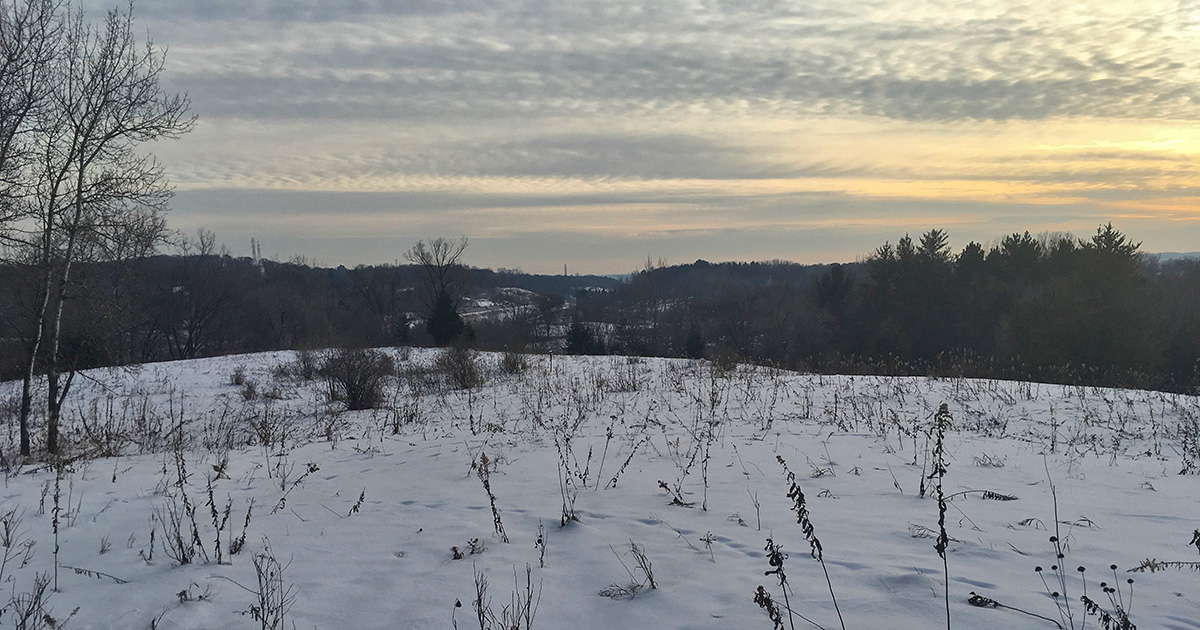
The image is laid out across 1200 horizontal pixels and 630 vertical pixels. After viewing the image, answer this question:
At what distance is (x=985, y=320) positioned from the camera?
1599 inches

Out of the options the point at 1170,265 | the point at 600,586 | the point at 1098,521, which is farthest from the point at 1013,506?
the point at 1170,265

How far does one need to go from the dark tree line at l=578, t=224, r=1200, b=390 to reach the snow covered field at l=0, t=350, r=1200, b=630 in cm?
755

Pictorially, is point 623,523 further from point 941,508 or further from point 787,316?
point 787,316

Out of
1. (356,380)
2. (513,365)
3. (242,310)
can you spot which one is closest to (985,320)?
(513,365)

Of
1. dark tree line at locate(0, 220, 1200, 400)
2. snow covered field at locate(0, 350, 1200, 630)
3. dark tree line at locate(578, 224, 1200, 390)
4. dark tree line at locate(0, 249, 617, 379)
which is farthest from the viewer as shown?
dark tree line at locate(578, 224, 1200, 390)

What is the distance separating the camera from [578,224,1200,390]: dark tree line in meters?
24.6

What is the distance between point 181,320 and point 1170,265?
9395 centimetres

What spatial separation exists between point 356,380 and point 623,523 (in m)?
8.81

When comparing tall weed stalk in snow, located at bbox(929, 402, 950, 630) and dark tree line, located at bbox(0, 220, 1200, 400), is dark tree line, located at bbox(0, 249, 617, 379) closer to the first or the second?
dark tree line, located at bbox(0, 220, 1200, 400)

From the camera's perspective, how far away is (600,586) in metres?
3.06

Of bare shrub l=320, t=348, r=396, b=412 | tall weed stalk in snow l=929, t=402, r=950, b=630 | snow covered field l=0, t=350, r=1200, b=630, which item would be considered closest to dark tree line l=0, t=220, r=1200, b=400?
bare shrub l=320, t=348, r=396, b=412

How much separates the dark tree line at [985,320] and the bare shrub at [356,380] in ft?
28.9

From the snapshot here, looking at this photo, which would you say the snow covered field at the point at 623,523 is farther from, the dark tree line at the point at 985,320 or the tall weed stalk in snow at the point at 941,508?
the dark tree line at the point at 985,320

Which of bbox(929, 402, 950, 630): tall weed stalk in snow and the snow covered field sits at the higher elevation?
bbox(929, 402, 950, 630): tall weed stalk in snow
